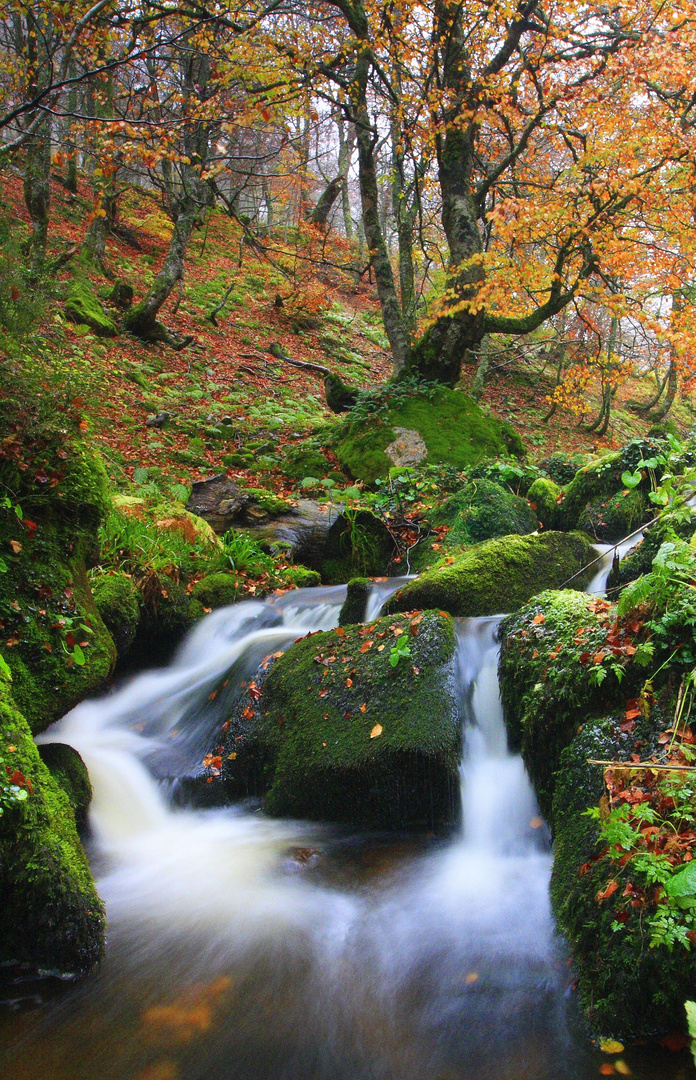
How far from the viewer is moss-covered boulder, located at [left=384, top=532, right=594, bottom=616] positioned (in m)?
5.22

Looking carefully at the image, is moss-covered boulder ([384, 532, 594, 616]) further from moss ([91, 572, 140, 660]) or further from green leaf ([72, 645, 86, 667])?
green leaf ([72, 645, 86, 667])

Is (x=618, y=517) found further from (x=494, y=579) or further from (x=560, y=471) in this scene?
(x=560, y=471)

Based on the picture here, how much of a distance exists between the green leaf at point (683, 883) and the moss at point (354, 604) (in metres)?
3.94

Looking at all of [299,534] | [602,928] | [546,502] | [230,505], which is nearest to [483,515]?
[546,502]

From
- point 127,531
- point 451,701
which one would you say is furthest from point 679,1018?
point 127,531

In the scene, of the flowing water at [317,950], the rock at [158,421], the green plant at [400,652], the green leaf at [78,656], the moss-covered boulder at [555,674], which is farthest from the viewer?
the rock at [158,421]

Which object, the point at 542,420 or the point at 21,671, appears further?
the point at 542,420

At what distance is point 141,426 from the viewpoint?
1059cm

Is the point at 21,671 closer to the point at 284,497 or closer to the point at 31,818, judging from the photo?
the point at 31,818

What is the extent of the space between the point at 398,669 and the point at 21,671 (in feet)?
7.23

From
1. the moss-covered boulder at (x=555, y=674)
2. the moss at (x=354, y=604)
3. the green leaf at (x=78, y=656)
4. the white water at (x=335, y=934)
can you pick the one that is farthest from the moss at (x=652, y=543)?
the green leaf at (x=78, y=656)

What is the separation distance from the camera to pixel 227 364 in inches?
587

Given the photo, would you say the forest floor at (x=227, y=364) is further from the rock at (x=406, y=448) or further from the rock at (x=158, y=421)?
the rock at (x=406, y=448)

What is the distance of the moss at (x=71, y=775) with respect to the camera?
361cm
